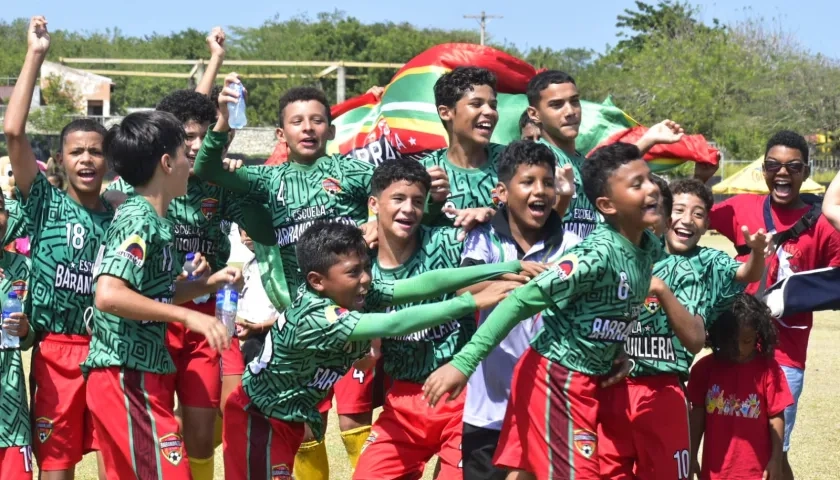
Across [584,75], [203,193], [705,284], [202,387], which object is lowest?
[202,387]

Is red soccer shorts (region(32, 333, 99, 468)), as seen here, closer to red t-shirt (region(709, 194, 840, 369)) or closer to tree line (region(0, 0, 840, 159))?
red t-shirt (region(709, 194, 840, 369))

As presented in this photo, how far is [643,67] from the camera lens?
181ft

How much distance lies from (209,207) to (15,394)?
1.46 m

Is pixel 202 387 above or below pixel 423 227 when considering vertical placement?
below

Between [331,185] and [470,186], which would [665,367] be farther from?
[331,185]

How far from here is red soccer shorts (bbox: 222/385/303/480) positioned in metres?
5.09

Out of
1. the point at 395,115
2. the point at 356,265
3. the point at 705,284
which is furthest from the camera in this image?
the point at 395,115

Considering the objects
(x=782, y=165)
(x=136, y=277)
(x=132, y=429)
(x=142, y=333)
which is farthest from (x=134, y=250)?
(x=782, y=165)

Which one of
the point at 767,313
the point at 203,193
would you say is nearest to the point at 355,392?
the point at 203,193

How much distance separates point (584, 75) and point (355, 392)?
66226 mm

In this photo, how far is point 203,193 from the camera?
243 inches

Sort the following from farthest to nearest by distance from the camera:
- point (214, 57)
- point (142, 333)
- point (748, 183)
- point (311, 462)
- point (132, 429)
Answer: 1. point (748, 183)
2. point (311, 462)
3. point (214, 57)
4. point (142, 333)
5. point (132, 429)

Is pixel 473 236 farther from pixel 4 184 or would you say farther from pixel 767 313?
pixel 4 184

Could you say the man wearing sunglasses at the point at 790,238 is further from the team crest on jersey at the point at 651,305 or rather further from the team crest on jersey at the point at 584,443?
the team crest on jersey at the point at 584,443
